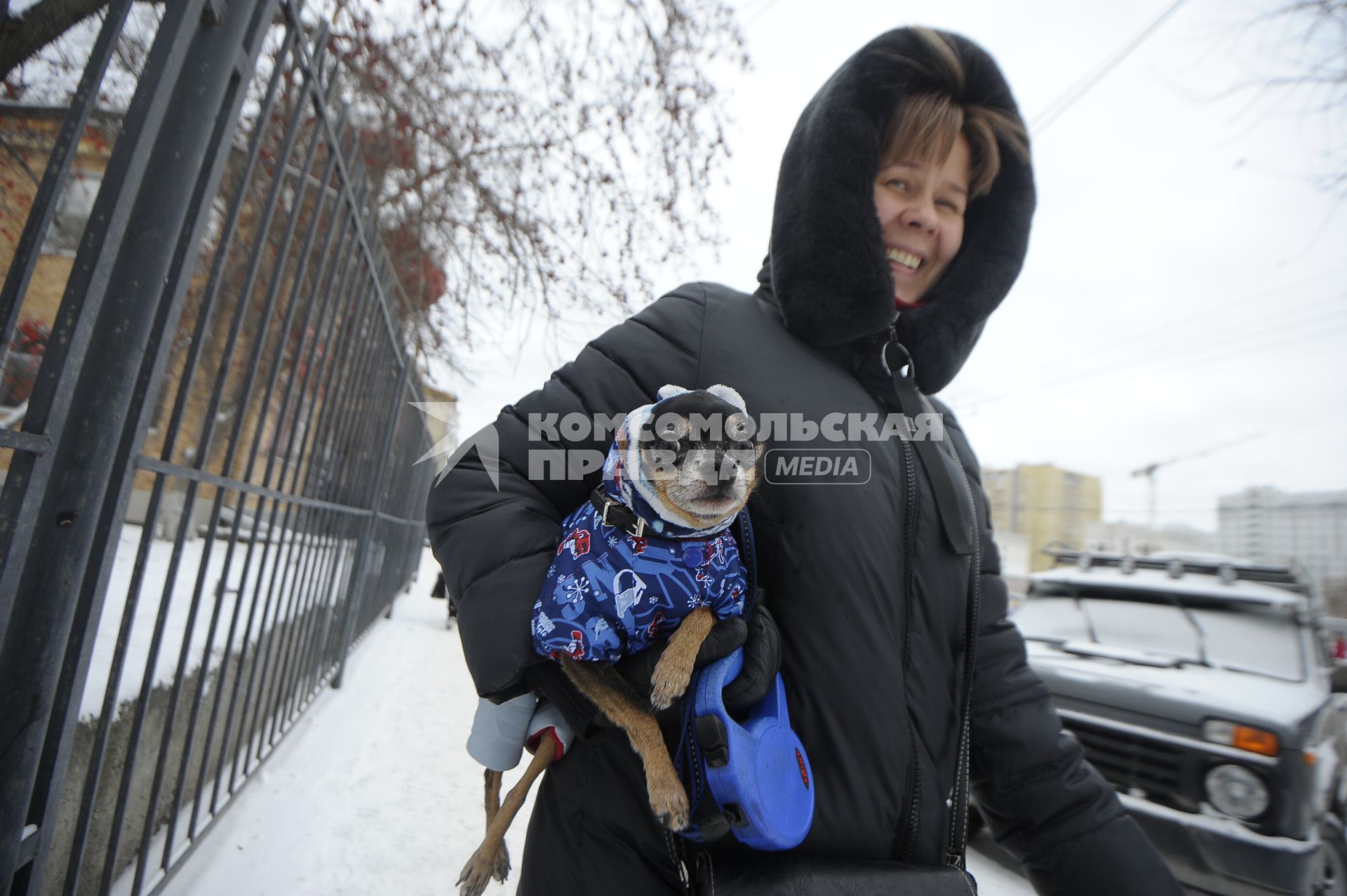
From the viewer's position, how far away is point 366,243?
3076 millimetres

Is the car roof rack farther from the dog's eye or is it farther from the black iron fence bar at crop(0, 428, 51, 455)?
the black iron fence bar at crop(0, 428, 51, 455)

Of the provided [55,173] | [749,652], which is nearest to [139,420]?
[55,173]

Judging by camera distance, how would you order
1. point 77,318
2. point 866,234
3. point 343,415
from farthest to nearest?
point 343,415, point 866,234, point 77,318

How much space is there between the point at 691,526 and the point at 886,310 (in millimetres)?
613

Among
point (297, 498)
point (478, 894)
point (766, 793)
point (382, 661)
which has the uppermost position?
point (297, 498)

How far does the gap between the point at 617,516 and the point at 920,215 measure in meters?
1.02

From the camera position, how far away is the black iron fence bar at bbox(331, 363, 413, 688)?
4.65 m

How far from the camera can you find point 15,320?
3.30 feet

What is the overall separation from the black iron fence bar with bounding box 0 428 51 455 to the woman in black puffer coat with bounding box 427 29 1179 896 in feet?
1.98

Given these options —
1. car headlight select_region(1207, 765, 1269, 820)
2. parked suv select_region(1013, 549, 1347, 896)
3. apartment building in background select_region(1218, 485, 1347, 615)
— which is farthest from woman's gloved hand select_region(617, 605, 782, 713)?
apartment building in background select_region(1218, 485, 1347, 615)

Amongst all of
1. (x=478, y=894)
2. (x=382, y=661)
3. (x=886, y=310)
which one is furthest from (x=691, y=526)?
(x=382, y=661)

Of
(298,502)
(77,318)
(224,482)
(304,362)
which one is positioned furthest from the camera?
(298,502)

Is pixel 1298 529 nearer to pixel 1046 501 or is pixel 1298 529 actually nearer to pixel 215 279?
pixel 1046 501

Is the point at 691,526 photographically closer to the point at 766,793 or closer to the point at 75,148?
the point at 766,793
